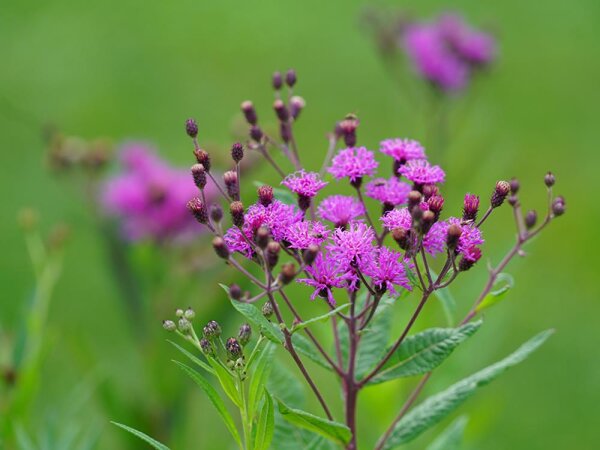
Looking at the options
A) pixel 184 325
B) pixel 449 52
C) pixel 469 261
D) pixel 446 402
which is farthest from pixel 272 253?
pixel 449 52

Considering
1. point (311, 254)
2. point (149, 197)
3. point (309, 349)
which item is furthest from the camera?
point (149, 197)

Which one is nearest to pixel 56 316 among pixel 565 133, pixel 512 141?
pixel 512 141

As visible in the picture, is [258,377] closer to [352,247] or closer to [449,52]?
[352,247]

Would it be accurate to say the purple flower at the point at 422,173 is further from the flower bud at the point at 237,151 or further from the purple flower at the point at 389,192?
the flower bud at the point at 237,151

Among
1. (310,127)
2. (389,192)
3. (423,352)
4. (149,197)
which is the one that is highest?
(310,127)

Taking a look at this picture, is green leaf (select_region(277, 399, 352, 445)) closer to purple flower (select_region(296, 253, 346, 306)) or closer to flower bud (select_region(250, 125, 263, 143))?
purple flower (select_region(296, 253, 346, 306))

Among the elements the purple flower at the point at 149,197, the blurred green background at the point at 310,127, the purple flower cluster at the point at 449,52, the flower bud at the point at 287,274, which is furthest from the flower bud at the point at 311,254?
the purple flower cluster at the point at 449,52

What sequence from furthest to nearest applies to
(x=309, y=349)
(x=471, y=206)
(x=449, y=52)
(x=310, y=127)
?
(x=310, y=127) < (x=449, y=52) < (x=309, y=349) < (x=471, y=206)
